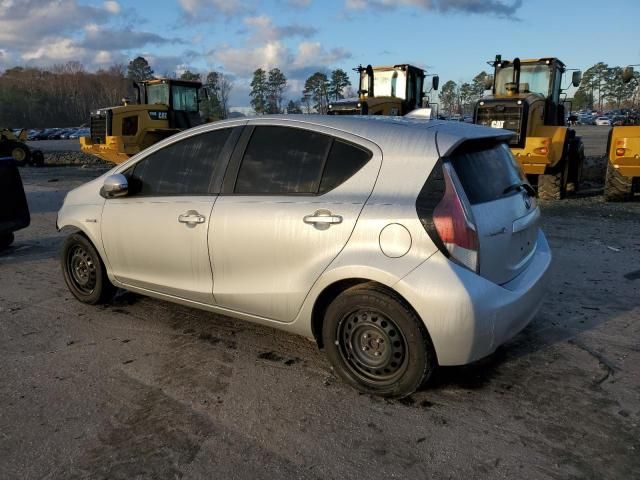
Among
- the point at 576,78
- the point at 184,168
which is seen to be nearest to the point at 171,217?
the point at 184,168

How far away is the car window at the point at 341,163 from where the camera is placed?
3303 mm

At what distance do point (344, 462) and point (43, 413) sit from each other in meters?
1.86

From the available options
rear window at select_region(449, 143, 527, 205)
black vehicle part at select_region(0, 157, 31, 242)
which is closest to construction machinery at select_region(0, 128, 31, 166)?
black vehicle part at select_region(0, 157, 31, 242)

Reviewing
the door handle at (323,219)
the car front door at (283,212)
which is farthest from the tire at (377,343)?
the door handle at (323,219)

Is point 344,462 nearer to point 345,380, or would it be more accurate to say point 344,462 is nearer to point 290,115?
point 345,380

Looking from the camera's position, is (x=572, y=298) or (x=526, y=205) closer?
(x=526, y=205)

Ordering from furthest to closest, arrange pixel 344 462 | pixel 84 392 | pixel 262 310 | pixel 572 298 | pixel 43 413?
pixel 572 298, pixel 262 310, pixel 84 392, pixel 43 413, pixel 344 462

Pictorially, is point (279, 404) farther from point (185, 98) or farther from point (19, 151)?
point (19, 151)

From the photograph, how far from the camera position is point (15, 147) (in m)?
24.6

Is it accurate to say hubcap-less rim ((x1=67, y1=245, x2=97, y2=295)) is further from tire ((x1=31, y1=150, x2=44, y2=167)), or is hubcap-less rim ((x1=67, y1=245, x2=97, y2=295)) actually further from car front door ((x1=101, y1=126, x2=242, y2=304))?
tire ((x1=31, y1=150, x2=44, y2=167))

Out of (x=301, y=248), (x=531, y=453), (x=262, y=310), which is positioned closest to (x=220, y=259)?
(x=262, y=310)

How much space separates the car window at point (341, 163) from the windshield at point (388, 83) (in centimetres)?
1254

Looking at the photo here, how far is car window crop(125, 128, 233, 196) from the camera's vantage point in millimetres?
3938

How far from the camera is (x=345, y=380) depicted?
338 centimetres
